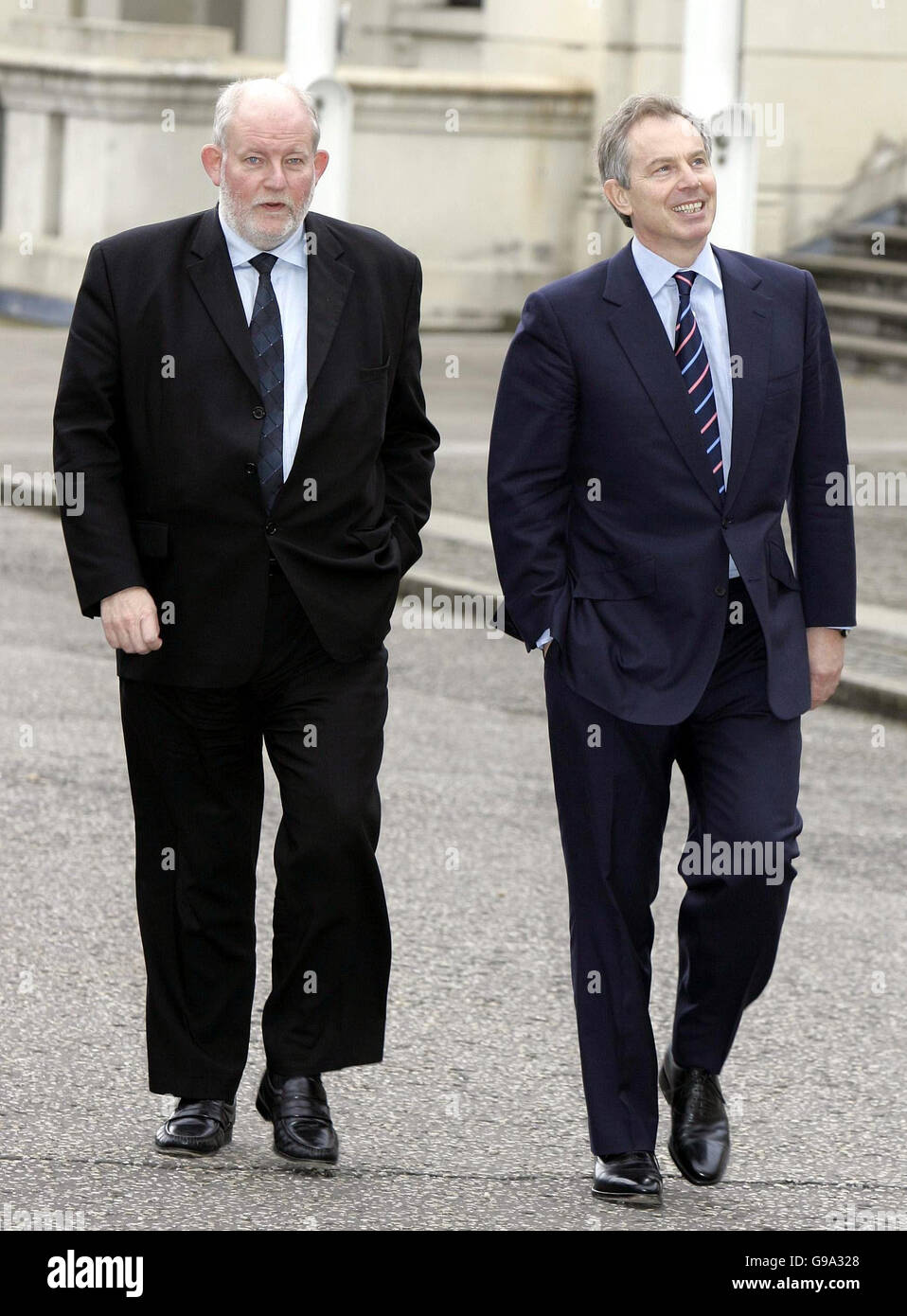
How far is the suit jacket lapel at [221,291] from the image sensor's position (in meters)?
4.32

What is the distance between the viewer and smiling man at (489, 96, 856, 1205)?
→ 424 centimetres

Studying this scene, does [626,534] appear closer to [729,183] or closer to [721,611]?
[721,611]

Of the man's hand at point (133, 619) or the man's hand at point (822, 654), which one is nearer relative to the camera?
the man's hand at point (133, 619)

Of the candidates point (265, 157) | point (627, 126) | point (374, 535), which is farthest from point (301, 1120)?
point (627, 126)

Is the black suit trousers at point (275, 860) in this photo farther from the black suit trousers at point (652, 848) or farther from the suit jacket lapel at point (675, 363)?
the suit jacket lapel at point (675, 363)

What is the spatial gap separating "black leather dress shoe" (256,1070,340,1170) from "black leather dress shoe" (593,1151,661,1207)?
514 mm

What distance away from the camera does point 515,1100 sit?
4883 millimetres

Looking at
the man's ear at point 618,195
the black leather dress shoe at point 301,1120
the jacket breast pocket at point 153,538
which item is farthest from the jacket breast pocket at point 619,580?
the black leather dress shoe at point 301,1120

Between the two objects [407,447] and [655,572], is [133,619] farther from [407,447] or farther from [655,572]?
[655,572]

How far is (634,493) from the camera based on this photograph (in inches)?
167

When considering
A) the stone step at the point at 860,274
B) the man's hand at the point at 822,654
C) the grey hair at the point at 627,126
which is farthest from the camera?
the stone step at the point at 860,274

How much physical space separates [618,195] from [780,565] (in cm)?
74

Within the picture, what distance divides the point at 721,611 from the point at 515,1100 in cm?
123

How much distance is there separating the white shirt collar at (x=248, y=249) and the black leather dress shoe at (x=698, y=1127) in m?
1.70
